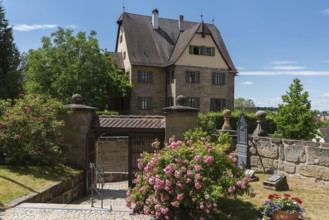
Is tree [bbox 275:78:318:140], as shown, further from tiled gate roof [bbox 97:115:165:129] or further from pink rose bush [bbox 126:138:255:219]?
pink rose bush [bbox 126:138:255:219]

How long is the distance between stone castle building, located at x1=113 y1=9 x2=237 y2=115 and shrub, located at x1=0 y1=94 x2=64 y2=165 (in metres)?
18.5

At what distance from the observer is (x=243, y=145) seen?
12227 mm

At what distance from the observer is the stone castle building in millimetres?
30766

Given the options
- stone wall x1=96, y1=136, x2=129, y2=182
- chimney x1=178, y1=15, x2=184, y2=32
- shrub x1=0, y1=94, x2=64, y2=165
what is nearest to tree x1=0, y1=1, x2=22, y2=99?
stone wall x1=96, y1=136, x2=129, y2=182

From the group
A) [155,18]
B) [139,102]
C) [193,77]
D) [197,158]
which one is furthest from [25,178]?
[155,18]

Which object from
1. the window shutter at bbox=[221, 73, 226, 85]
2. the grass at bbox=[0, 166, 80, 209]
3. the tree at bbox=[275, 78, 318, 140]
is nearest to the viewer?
the grass at bbox=[0, 166, 80, 209]

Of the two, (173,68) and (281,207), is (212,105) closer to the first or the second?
(173,68)

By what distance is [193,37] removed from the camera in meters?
30.5

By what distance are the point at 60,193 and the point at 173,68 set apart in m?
22.0

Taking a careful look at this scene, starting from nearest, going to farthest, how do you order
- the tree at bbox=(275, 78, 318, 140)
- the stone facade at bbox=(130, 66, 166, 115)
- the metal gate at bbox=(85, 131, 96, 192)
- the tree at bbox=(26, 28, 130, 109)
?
the metal gate at bbox=(85, 131, 96, 192) → the tree at bbox=(275, 78, 318, 140) → the tree at bbox=(26, 28, 130, 109) → the stone facade at bbox=(130, 66, 166, 115)

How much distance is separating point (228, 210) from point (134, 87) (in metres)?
24.1

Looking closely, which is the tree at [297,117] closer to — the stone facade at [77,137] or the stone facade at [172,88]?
the stone facade at [172,88]

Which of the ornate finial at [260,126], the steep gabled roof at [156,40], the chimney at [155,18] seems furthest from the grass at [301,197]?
the chimney at [155,18]

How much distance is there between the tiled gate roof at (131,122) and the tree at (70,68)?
1321cm
